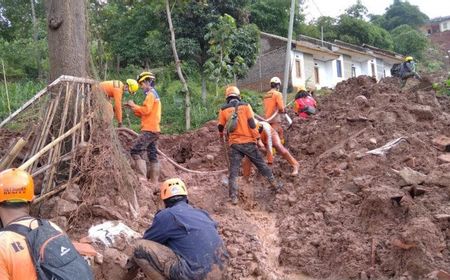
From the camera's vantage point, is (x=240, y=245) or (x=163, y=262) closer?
(x=163, y=262)

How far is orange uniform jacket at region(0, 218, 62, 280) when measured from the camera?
287 cm

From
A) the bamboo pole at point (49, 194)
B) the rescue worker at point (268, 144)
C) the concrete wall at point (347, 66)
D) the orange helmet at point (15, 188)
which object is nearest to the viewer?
the orange helmet at point (15, 188)

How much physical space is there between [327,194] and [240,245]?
5.86 ft

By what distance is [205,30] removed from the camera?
18.0 metres

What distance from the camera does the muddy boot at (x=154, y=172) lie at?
792cm

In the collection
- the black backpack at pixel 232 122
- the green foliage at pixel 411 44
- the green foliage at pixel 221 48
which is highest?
the green foliage at pixel 411 44

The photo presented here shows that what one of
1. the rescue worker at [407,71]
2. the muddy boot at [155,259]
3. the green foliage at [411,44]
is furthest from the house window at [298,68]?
the muddy boot at [155,259]

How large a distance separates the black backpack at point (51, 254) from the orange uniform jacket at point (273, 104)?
6.39m

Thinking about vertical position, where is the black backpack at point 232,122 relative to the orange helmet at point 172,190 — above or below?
above

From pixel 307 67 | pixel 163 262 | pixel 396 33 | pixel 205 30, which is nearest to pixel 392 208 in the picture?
pixel 163 262

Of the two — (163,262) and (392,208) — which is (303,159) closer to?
(392,208)

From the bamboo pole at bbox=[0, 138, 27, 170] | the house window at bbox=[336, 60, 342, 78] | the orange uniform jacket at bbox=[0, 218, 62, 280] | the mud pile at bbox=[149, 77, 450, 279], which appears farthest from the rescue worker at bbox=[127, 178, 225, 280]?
the house window at bbox=[336, 60, 342, 78]

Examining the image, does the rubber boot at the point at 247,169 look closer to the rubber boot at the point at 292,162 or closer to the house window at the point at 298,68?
the rubber boot at the point at 292,162

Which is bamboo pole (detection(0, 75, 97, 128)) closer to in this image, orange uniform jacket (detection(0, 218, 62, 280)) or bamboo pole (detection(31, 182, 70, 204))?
bamboo pole (detection(31, 182, 70, 204))
